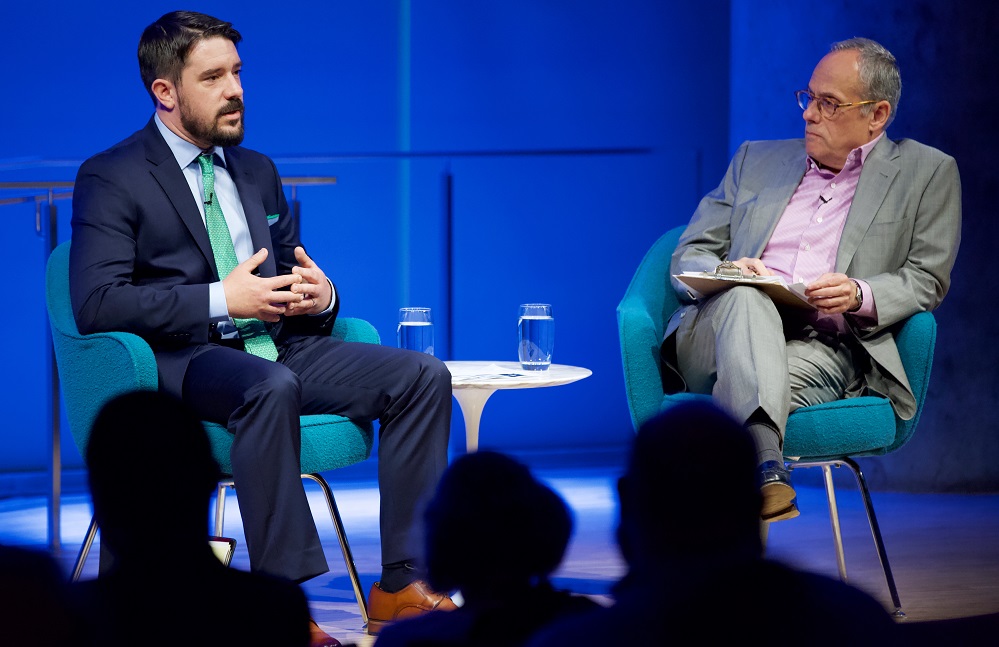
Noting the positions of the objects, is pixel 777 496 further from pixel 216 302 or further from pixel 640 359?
pixel 216 302

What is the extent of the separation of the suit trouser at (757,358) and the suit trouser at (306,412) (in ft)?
2.07

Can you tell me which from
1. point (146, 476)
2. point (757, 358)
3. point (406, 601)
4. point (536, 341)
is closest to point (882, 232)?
point (757, 358)

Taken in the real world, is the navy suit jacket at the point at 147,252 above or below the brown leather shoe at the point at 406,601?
above

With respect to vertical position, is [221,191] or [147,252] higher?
[221,191]

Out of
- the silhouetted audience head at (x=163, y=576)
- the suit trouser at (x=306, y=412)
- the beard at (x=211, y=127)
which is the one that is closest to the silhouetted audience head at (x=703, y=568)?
the silhouetted audience head at (x=163, y=576)

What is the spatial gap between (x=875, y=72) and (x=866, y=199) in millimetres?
353

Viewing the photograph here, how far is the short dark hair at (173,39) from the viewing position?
283 cm

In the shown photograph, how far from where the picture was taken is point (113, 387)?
2.51 metres

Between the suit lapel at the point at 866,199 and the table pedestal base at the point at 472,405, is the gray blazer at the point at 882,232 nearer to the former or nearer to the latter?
the suit lapel at the point at 866,199

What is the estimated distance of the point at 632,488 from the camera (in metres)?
1.16

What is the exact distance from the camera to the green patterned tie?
2822 millimetres

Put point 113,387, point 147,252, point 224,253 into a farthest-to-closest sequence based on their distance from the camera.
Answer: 1. point 224,253
2. point 147,252
3. point 113,387

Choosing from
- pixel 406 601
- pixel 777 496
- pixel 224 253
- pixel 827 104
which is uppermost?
pixel 827 104

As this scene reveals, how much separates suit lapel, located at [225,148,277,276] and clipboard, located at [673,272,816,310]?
1.01 metres
